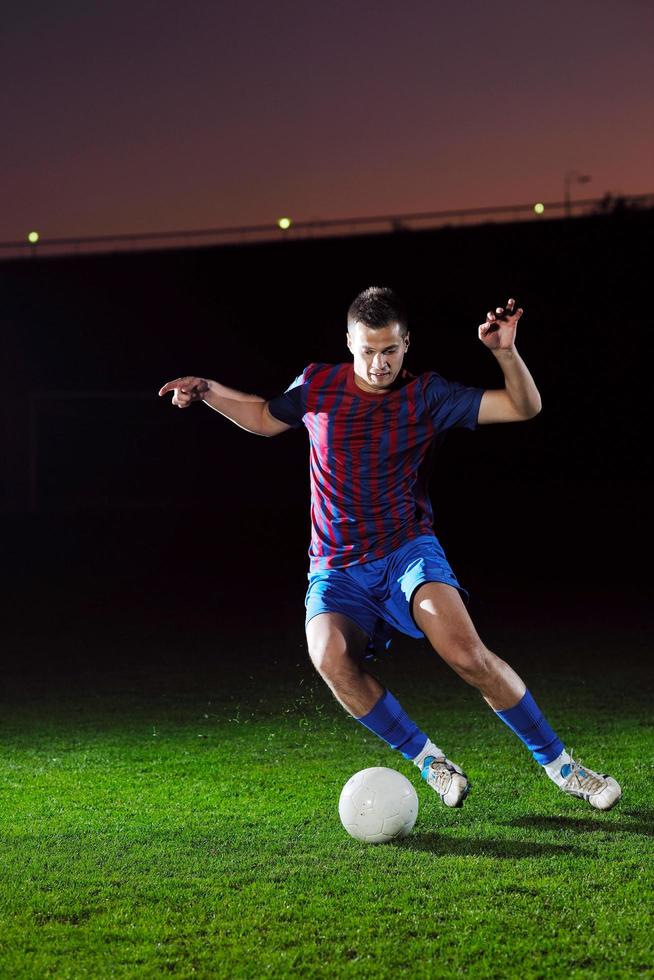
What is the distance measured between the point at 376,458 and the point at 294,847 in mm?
1647

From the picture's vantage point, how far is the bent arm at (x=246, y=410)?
5.54 m

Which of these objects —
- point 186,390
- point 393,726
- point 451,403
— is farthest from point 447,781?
point 186,390

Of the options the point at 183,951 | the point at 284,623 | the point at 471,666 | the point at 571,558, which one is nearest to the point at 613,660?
the point at 284,623

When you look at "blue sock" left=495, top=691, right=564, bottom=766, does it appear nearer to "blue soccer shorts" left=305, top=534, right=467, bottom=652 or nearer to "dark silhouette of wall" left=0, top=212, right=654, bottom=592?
"blue soccer shorts" left=305, top=534, right=467, bottom=652

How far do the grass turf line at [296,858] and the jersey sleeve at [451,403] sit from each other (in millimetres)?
1663

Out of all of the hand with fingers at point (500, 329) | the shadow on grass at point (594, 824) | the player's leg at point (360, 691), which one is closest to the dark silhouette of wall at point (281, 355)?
the player's leg at point (360, 691)

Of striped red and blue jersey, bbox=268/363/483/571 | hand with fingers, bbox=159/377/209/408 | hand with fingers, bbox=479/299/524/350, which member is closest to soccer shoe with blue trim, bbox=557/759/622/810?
striped red and blue jersey, bbox=268/363/483/571

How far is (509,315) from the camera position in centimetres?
489

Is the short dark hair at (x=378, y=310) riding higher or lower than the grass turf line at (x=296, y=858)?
higher

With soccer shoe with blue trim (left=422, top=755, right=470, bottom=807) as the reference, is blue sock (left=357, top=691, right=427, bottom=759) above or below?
above

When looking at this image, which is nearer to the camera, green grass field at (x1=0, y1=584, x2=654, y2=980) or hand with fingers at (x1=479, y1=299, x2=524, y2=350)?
green grass field at (x1=0, y1=584, x2=654, y2=980)

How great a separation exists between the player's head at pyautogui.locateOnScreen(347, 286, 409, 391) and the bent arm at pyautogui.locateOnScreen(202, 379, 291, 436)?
579mm

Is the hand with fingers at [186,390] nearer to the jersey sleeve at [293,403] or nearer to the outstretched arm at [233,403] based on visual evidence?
the outstretched arm at [233,403]

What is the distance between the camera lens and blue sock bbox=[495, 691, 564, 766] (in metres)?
5.03
